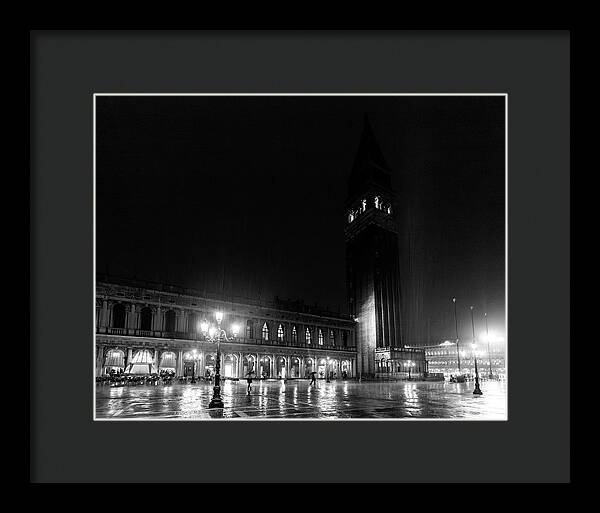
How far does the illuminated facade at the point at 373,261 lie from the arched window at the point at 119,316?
29738mm

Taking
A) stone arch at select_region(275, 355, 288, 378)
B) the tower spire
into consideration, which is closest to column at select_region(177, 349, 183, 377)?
stone arch at select_region(275, 355, 288, 378)

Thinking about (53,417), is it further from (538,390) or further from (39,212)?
(538,390)

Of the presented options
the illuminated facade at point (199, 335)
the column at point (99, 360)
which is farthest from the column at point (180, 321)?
the column at point (99, 360)

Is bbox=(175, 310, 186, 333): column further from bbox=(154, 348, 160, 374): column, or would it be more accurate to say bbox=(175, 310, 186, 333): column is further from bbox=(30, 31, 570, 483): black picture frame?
bbox=(30, 31, 570, 483): black picture frame

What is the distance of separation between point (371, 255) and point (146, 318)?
3171 centimetres

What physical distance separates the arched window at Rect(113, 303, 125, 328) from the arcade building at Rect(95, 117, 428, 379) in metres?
0.08

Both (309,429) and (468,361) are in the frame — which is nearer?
(309,429)

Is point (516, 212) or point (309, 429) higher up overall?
point (516, 212)

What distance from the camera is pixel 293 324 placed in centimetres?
5072

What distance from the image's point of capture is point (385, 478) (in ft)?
31.3
